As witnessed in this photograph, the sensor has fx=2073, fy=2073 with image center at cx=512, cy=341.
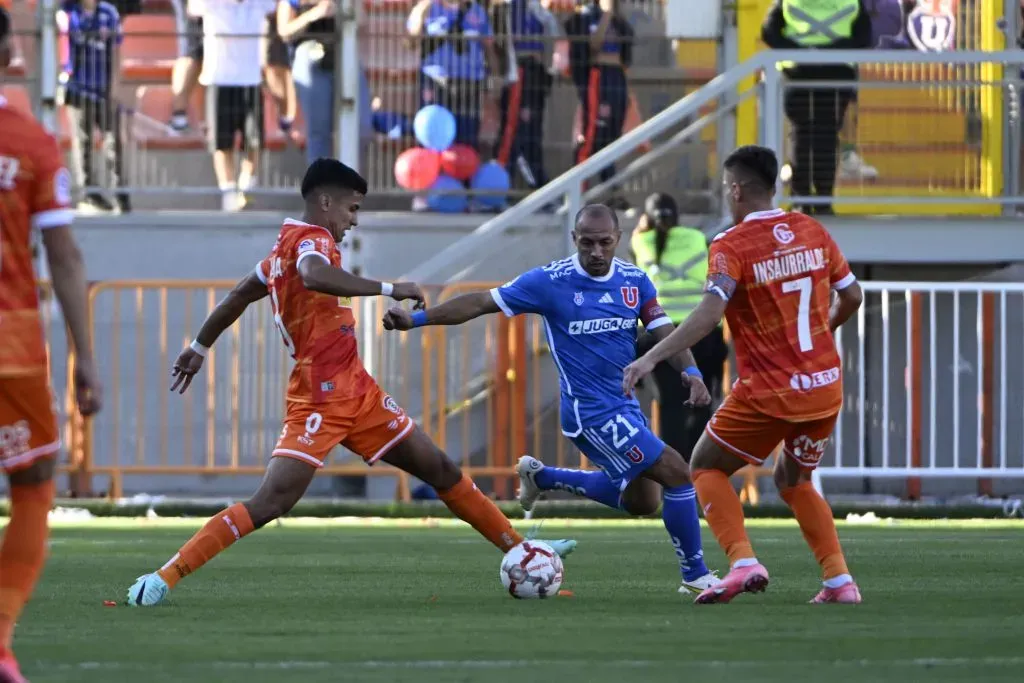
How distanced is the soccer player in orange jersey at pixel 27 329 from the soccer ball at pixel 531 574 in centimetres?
307

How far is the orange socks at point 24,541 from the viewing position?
611cm

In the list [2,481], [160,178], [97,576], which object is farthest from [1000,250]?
[97,576]

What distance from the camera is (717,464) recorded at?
870 cm

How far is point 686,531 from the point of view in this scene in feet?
29.2

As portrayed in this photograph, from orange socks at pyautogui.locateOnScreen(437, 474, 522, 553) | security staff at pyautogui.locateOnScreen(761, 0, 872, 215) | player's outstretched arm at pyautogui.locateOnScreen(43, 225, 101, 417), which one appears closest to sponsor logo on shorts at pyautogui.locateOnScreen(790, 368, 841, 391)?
orange socks at pyautogui.locateOnScreen(437, 474, 522, 553)

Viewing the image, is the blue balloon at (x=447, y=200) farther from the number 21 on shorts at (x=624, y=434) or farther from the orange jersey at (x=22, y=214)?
the orange jersey at (x=22, y=214)

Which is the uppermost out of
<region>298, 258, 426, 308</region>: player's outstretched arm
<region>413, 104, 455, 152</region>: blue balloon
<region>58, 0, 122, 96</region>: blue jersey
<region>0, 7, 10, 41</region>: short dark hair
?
<region>58, 0, 122, 96</region>: blue jersey

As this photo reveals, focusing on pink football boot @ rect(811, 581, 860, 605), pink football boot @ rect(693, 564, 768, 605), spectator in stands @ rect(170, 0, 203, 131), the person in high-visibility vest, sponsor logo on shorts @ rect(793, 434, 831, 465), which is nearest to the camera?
pink football boot @ rect(693, 564, 768, 605)

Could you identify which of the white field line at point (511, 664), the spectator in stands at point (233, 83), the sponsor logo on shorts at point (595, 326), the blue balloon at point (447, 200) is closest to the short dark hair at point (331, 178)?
the sponsor logo on shorts at point (595, 326)

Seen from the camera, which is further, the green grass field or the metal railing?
the metal railing

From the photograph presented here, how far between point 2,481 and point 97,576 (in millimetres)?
6745

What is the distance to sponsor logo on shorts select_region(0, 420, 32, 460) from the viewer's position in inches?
237

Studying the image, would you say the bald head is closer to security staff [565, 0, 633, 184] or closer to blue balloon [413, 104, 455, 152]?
blue balloon [413, 104, 455, 152]

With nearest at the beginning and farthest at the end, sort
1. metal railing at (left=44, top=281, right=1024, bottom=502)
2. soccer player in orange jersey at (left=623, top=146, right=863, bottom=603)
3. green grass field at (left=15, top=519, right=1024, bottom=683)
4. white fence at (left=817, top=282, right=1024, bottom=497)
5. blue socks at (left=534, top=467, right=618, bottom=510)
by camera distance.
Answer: green grass field at (left=15, top=519, right=1024, bottom=683)
soccer player in orange jersey at (left=623, top=146, right=863, bottom=603)
blue socks at (left=534, top=467, right=618, bottom=510)
white fence at (left=817, top=282, right=1024, bottom=497)
metal railing at (left=44, top=281, right=1024, bottom=502)
